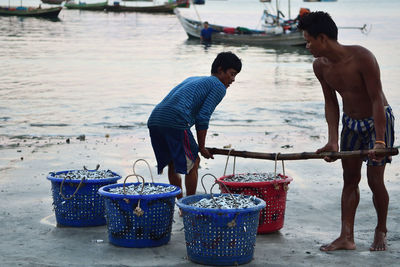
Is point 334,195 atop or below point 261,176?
below

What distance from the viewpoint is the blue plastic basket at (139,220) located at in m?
4.66

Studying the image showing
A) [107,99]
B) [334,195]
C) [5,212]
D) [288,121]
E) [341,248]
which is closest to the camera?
[341,248]

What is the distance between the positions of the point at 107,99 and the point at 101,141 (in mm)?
6045

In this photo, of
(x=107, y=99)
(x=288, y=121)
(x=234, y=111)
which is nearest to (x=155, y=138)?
(x=288, y=121)

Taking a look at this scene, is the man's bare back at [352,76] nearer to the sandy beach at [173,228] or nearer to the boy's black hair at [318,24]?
the boy's black hair at [318,24]

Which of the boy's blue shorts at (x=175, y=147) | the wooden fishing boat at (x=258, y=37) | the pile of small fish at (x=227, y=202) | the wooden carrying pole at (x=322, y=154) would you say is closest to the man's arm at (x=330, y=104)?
the wooden carrying pole at (x=322, y=154)

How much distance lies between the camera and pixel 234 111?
13.4 meters

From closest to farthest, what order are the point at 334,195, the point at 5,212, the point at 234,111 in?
1. the point at 5,212
2. the point at 334,195
3. the point at 234,111

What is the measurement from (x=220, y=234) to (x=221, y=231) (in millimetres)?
25

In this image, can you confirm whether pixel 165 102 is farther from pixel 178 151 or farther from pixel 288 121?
pixel 288 121

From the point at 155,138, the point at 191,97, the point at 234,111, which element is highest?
the point at 191,97

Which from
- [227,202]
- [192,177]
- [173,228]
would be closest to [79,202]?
[173,228]

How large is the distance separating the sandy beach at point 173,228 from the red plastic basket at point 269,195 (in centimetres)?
9

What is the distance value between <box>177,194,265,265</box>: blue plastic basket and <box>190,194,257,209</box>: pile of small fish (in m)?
0.11
